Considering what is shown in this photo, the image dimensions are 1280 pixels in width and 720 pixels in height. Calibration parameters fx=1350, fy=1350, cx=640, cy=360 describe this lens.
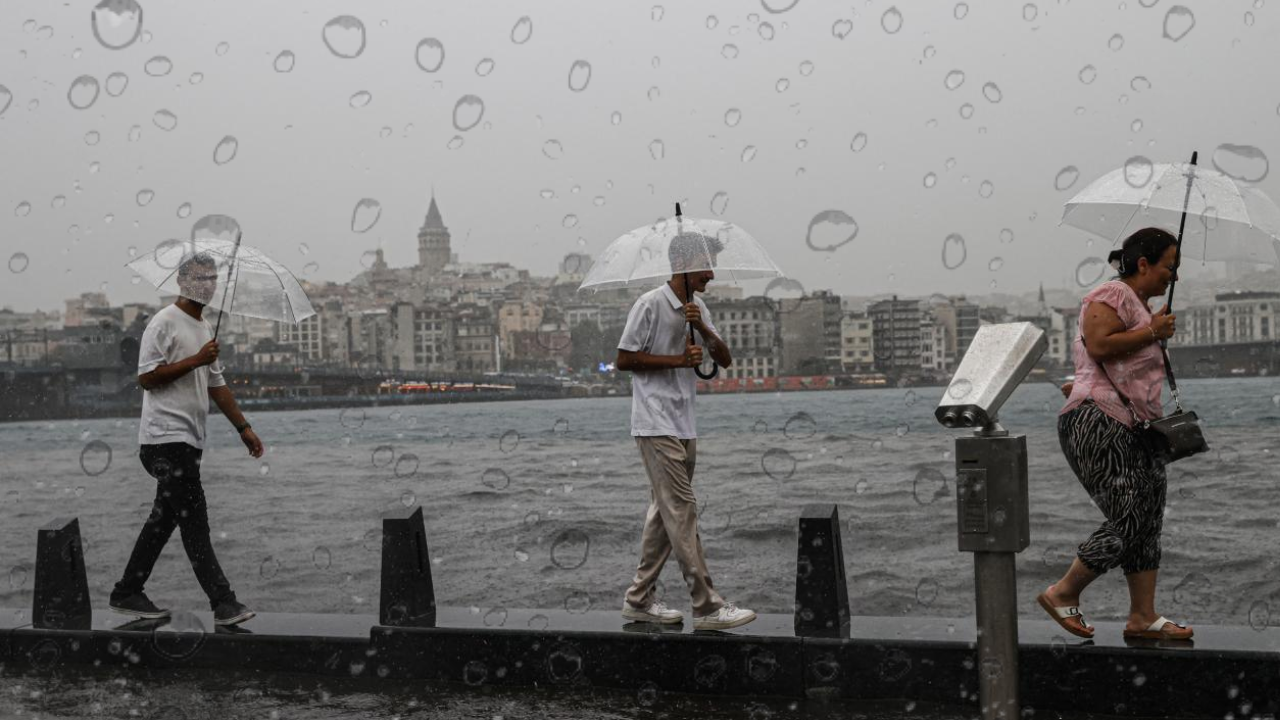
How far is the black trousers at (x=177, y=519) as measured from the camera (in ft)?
19.2

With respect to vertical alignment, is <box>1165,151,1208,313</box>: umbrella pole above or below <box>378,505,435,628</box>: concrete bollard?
above

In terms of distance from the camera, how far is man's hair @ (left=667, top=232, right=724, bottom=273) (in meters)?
5.58

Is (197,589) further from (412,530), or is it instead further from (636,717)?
(636,717)

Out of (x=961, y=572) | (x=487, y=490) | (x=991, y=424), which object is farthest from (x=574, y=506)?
(x=991, y=424)

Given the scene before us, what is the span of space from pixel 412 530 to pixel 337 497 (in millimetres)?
31618

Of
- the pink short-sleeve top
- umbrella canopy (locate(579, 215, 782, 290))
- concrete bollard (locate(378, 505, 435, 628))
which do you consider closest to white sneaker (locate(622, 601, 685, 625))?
concrete bollard (locate(378, 505, 435, 628))

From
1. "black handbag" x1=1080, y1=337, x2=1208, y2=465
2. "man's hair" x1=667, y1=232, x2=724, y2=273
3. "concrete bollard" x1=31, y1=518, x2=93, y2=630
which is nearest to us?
"black handbag" x1=1080, y1=337, x2=1208, y2=465

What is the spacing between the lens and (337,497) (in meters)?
36.6

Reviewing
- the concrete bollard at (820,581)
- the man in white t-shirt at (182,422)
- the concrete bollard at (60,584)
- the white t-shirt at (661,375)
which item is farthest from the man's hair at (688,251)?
the concrete bollard at (60,584)

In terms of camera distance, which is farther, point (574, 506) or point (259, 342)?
point (259, 342)

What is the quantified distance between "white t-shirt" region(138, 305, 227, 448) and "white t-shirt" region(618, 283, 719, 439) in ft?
6.20

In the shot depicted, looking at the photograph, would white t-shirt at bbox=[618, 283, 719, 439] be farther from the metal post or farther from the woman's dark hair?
the metal post

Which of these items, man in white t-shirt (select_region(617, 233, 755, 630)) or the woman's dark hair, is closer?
the woman's dark hair

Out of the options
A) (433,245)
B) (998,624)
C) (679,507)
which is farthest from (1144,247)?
(433,245)
